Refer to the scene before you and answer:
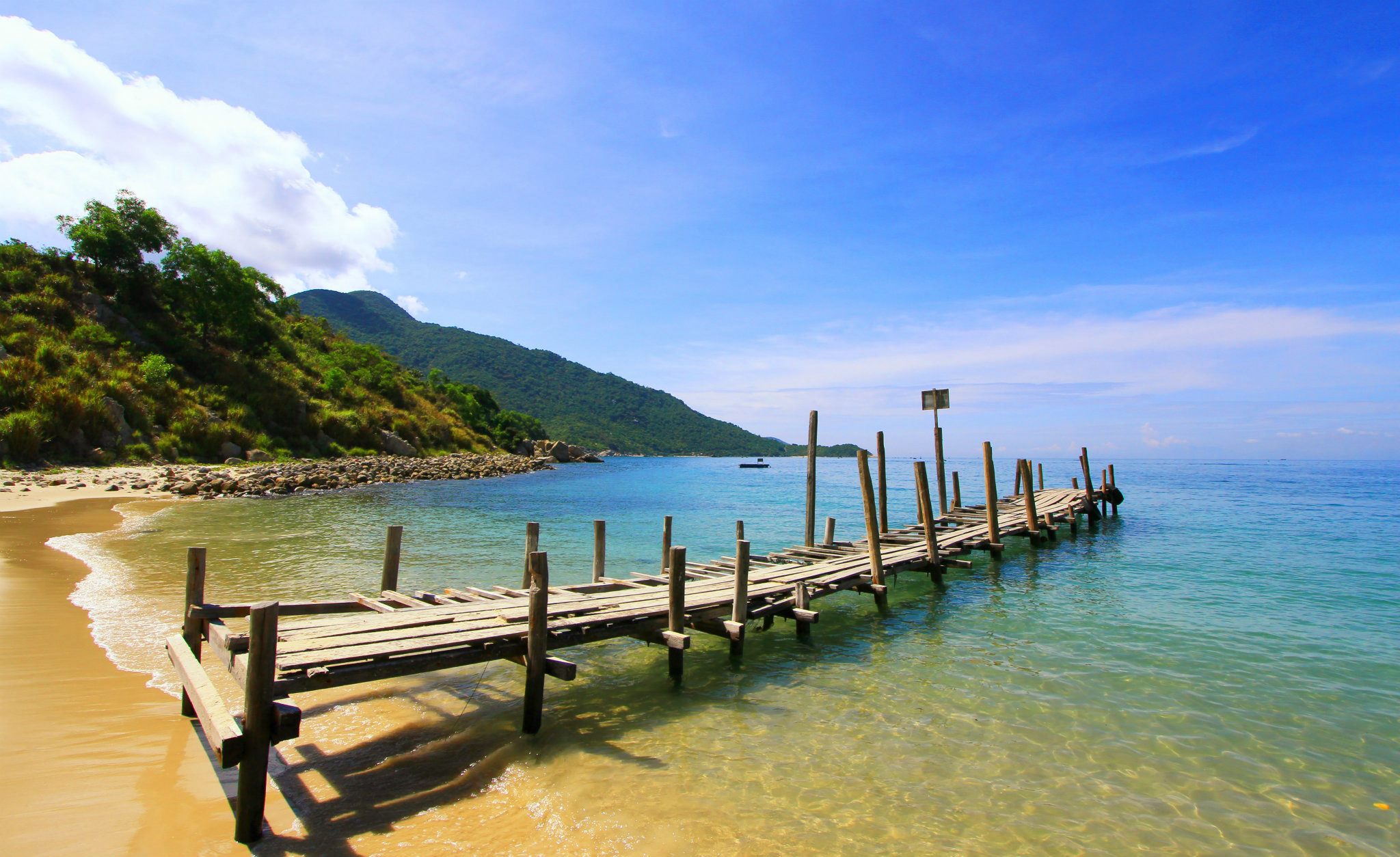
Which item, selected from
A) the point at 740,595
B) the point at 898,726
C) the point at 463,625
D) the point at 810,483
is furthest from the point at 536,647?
the point at 810,483

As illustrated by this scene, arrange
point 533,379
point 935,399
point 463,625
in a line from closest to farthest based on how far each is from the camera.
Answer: point 463,625
point 935,399
point 533,379

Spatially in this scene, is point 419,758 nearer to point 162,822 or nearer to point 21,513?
point 162,822

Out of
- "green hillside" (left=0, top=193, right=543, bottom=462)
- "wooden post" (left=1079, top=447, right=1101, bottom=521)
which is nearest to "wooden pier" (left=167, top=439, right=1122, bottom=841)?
"wooden post" (left=1079, top=447, right=1101, bottom=521)

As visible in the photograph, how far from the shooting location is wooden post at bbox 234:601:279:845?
466 cm

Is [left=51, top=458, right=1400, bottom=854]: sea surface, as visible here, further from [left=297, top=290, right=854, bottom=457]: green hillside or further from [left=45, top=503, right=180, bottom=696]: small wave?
[left=297, top=290, right=854, bottom=457]: green hillside

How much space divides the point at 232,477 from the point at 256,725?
102 ft

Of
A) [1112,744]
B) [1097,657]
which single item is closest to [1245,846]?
[1112,744]

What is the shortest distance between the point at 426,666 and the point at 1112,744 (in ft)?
22.8

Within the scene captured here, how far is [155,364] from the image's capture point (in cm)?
3509

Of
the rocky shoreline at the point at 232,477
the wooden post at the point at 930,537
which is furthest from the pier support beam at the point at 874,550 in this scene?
the rocky shoreline at the point at 232,477

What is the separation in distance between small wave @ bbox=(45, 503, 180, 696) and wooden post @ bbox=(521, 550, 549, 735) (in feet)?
13.0

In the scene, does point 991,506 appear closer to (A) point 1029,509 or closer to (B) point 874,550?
(A) point 1029,509

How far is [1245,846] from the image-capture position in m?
5.14

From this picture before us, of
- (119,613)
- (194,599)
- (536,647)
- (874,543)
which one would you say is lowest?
(119,613)
